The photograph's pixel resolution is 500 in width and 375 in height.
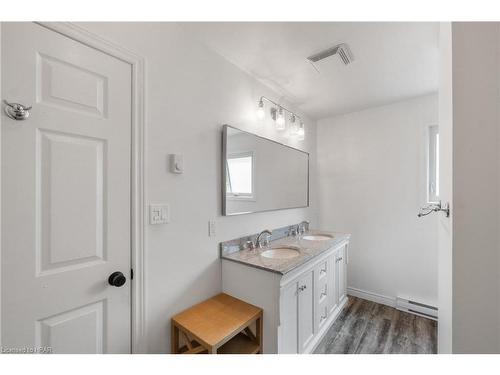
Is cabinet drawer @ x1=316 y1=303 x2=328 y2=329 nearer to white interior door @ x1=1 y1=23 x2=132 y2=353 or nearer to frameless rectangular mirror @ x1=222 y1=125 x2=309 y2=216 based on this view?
frameless rectangular mirror @ x1=222 y1=125 x2=309 y2=216

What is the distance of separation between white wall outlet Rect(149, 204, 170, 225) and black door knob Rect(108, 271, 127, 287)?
280mm

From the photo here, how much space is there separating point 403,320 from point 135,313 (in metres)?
2.45

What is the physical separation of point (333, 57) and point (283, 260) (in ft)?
5.00

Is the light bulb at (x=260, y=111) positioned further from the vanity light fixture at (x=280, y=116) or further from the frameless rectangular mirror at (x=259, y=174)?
the frameless rectangular mirror at (x=259, y=174)

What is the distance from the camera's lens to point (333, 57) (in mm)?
1562

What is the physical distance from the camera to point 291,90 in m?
2.08

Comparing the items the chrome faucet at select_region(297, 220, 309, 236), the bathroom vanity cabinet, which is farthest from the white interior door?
the chrome faucet at select_region(297, 220, 309, 236)

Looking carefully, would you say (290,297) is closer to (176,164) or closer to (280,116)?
(176,164)

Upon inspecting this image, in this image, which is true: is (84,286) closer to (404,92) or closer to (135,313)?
(135,313)

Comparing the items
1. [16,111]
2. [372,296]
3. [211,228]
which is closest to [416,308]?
[372,296]

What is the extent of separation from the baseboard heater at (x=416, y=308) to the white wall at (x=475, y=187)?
6.87 feet

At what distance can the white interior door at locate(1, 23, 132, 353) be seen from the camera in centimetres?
78

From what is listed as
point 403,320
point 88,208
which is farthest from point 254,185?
point 403,320

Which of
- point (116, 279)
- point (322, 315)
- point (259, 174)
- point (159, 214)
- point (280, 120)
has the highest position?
point (280, 120)
